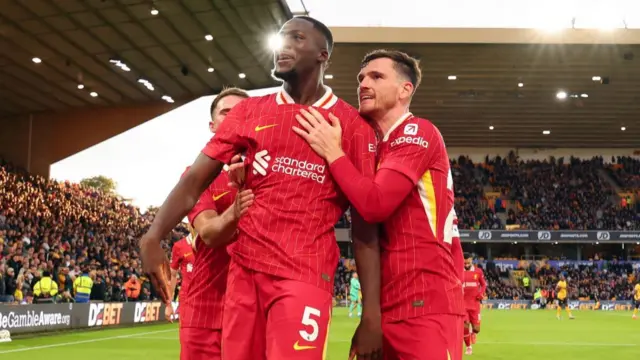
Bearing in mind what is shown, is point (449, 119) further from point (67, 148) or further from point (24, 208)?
point (24, 208)

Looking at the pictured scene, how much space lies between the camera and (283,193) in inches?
145

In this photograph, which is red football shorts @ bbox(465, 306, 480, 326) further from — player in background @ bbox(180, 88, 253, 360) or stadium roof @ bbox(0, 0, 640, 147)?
stadium roof @ bbox(0, 0, 640, 147)

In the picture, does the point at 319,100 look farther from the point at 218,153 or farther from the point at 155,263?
the point at 155,263

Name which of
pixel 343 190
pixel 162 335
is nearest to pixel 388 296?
pixel 343 190

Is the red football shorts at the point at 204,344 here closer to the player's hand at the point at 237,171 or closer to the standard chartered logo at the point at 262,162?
the player's hand at the point at 237,171

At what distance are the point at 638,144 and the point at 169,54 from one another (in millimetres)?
38476

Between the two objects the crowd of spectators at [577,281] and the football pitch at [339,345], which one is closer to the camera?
the football pitch at [339,345]

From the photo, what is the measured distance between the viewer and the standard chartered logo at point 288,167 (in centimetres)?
373

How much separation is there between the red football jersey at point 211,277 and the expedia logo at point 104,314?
16.1m

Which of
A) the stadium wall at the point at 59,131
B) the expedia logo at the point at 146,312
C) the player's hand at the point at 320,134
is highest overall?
the stadium wall at the point at 59,131

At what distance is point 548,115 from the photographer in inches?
1842

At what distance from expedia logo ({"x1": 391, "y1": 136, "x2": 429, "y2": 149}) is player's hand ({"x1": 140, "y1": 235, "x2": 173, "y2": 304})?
138 centimetres

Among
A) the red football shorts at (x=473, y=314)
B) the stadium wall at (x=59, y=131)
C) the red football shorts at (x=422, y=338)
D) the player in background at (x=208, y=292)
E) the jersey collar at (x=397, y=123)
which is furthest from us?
the stadium wall at (x=59, y=131)

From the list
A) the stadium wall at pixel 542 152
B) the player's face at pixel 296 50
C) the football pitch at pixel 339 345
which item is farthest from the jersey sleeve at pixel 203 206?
the stadium wall at pixel 542 152
